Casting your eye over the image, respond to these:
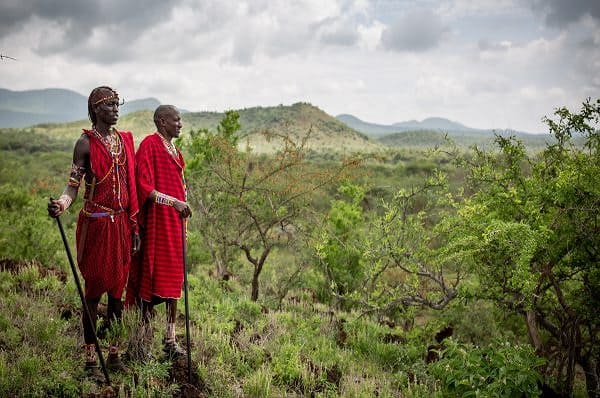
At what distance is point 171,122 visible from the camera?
3992 millimetres

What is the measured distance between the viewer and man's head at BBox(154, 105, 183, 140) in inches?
157

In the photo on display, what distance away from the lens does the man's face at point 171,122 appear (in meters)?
3.98

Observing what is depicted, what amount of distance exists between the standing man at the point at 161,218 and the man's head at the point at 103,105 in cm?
40

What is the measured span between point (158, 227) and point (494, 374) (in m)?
3.26

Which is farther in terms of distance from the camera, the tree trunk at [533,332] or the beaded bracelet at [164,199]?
the tree trunk at [533,332]

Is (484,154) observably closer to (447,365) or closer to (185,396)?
(447,365)

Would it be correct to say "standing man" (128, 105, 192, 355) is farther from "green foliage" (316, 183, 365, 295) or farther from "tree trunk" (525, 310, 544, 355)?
"green foliage" (316, 183, 365, 295)

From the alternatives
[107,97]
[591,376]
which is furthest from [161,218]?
[591,376]

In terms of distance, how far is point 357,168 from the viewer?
7.48 metres

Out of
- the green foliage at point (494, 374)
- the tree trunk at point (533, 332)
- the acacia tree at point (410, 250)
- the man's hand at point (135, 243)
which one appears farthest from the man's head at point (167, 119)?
the tree trunk at point (533, 332)

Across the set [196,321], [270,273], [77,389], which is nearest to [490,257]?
[196,321]

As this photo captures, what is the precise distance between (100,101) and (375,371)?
4070mm

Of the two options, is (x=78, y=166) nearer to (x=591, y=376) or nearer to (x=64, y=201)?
(x=64, y=201)

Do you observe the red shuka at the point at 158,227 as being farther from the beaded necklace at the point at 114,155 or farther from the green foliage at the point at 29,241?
the green foliage at the point at 29,241
